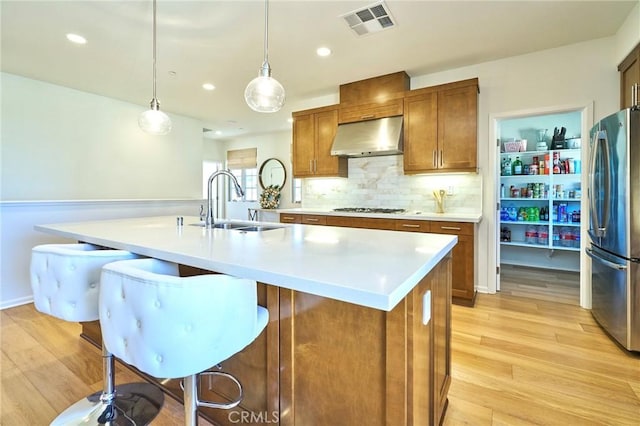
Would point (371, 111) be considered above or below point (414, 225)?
above

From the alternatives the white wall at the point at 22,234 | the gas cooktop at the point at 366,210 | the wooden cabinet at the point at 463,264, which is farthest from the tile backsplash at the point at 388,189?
the white wall at the point at 22,234

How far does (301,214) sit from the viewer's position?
166 inches

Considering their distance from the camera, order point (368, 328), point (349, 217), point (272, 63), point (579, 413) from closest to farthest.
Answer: point (368, 328), point (579, 413), point (272, 63), point (349, 217)

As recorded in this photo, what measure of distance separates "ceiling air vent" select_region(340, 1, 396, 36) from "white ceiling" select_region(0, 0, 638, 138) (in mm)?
55

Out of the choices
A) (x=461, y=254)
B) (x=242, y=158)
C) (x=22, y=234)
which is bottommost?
(x=461, y=254)

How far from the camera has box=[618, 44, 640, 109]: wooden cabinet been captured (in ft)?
8.07

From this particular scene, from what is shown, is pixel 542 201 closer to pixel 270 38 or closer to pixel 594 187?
pixel 594 187

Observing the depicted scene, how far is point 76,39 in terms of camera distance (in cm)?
289

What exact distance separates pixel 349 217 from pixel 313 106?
6.63 ft

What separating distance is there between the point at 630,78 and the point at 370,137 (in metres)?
2.35

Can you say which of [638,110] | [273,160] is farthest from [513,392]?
[273,160]

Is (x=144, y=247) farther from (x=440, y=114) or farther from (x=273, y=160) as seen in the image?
(x=273, y=160)

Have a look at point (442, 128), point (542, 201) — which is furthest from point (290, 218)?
point (542, 201)

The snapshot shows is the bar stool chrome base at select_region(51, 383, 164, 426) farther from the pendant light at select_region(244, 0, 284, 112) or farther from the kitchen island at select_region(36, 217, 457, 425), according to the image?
the pendant light at select_region(244, 0, 284, 112)
